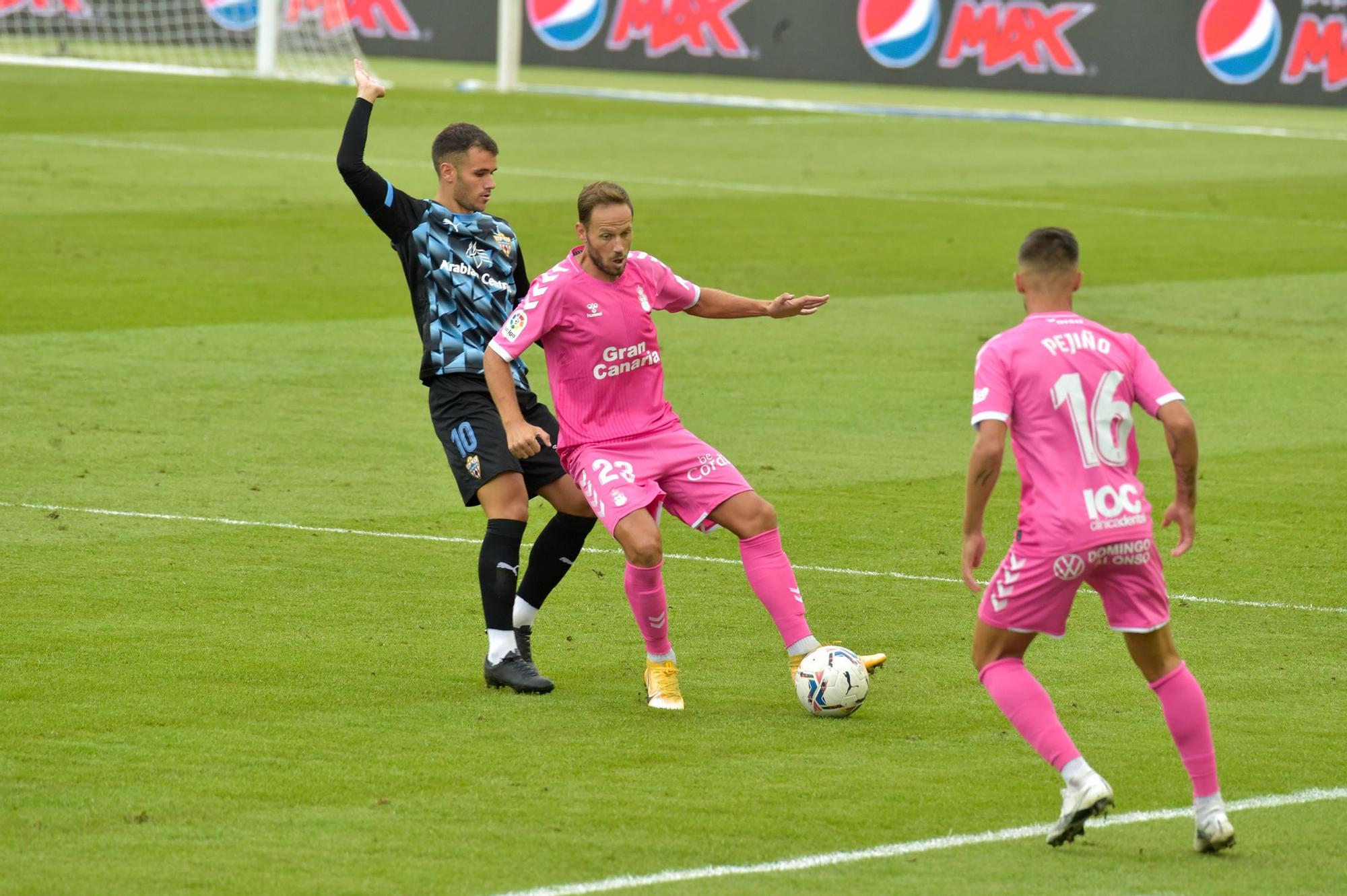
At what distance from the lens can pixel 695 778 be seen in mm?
6941

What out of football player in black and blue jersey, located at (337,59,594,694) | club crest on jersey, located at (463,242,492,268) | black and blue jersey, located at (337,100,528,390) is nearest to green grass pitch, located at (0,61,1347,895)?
football player in black and blue jersey, located at (337,59,594,694)

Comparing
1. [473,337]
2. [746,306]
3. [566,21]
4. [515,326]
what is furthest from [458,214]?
[566,21]

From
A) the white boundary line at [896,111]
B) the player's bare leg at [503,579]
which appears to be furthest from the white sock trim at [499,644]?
the white boundary line at [896,111]

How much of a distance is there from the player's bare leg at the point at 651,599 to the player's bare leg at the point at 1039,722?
1.61 m

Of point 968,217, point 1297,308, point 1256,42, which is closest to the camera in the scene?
point 1297,308

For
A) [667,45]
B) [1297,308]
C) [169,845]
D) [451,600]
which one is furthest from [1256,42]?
[169,845]

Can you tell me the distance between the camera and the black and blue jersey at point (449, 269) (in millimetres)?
8438

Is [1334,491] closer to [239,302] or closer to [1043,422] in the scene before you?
[1043,422]

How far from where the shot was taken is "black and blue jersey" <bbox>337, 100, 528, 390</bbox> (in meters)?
8.44

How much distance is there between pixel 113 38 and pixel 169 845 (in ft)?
134

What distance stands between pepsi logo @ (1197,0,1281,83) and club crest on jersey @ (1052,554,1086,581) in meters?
33.9

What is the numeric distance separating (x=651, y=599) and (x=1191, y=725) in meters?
2.23

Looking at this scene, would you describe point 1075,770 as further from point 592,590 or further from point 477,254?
point 592,590

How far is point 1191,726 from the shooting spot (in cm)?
627
